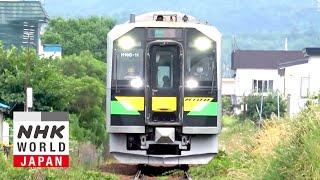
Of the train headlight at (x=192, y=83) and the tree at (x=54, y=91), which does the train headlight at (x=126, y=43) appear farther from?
the tree at (x=54, y=91)

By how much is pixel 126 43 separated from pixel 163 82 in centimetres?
107

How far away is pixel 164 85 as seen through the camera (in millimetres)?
15836

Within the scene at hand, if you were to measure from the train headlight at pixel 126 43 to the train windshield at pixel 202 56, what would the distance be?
1103mm

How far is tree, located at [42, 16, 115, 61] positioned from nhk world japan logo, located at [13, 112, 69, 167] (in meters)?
52.6

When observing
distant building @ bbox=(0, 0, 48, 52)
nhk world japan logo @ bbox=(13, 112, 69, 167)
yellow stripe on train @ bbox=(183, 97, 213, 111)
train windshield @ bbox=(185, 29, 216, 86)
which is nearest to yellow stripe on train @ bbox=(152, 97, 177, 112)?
yellow stripe on train @ bbox=(183, 97, 213, 111)

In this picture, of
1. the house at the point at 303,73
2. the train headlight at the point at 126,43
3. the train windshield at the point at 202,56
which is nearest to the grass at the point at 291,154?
the train windshield at the point at 202,56

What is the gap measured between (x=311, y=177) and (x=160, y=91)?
735 cm

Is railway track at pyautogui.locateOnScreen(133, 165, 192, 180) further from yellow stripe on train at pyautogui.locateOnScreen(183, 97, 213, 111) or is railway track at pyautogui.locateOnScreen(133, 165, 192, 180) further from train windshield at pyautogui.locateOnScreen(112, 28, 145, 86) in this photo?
train windshield at pyautogui.locateOnScreen(112, 28, 145, 86)

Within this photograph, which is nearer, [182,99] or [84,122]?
[182,99]

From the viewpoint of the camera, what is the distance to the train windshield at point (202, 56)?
15.9 m

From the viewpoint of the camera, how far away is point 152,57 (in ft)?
52.1

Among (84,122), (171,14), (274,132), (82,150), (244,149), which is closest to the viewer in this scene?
(274,132)

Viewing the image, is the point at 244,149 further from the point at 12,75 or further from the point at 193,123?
the point at 12,75

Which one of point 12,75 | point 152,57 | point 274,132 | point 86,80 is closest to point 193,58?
point 152,57
